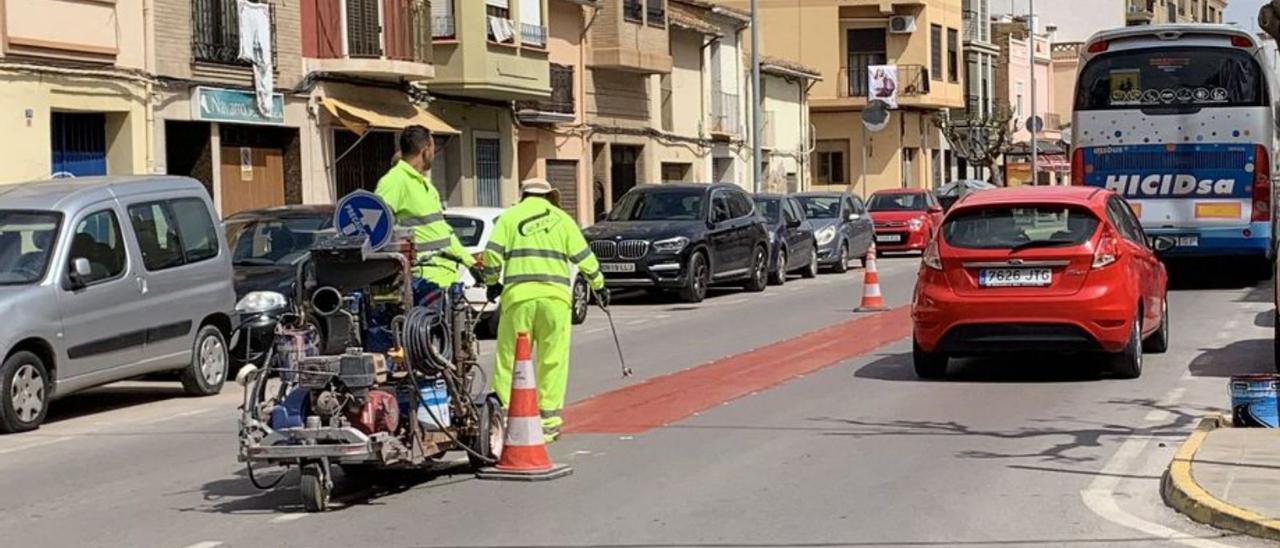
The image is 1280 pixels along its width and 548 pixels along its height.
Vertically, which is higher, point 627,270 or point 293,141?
point 293,141

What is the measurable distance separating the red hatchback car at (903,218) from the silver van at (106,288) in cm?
2792

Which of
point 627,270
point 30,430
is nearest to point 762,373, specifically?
point 30,430

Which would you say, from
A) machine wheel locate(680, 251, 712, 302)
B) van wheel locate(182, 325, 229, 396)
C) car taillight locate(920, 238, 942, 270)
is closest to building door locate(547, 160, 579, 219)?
machine wheel locate(680, 251, 712, 302)

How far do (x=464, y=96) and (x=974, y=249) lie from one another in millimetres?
21978

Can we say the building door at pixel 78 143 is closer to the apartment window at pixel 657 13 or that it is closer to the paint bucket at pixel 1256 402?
the paint bucket at pixel 1256 402

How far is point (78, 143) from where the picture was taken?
2534cm

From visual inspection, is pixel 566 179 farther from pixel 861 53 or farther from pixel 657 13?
pixel 861 53

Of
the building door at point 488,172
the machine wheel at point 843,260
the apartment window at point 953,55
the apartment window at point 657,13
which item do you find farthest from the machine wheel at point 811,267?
the apartment window at point 953,55

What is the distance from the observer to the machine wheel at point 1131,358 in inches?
599

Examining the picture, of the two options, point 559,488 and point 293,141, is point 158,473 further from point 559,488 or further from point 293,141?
point 293,141

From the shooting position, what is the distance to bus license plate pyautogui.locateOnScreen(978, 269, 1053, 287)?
15.1 m

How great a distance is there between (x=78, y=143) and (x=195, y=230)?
9.94 metres

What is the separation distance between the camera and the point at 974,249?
15.4 m

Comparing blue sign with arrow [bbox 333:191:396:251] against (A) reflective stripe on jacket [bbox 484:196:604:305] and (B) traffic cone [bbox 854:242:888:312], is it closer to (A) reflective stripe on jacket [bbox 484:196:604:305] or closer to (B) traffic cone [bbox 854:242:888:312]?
(A) reflective stripe on jacket [bbox 484:196:604:305]
